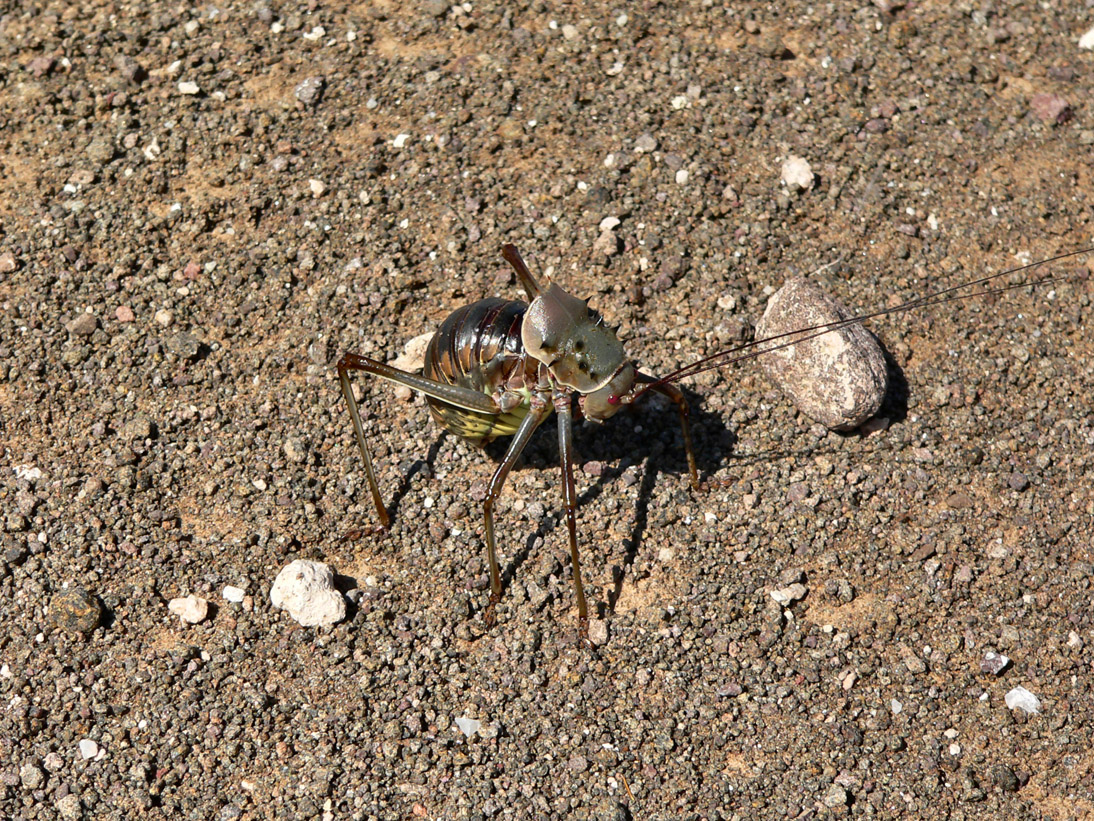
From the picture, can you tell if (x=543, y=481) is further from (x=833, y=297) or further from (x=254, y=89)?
(x=254, y=89)

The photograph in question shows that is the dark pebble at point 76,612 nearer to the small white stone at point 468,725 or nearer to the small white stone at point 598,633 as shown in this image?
the small white stone at point 468,725

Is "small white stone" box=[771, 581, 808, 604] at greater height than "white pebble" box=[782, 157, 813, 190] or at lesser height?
lesser

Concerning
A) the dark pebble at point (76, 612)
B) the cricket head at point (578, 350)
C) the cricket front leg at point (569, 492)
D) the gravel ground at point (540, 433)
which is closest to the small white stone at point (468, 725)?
the gravel ground at point (540, 433)

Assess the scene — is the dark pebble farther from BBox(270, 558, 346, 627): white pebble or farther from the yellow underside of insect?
the yellow underside of insect

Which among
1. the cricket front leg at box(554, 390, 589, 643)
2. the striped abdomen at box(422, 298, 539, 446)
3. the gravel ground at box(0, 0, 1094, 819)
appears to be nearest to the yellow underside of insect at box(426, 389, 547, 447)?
the striped abdomen at box(422, 298, 539, 446)

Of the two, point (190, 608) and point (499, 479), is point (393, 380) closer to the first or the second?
point (499, 479)

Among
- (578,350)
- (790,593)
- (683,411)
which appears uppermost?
(578,350)

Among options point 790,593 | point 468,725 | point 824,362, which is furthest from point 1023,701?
point 468,725
